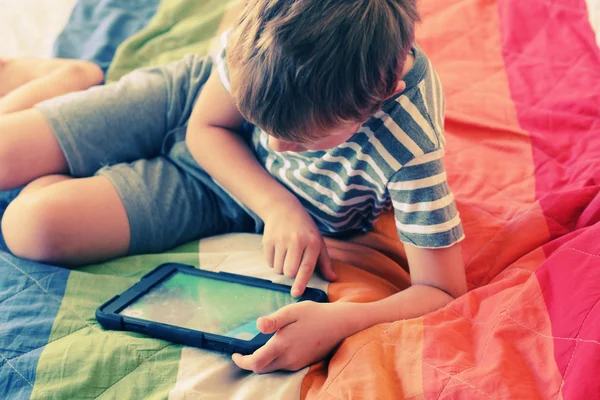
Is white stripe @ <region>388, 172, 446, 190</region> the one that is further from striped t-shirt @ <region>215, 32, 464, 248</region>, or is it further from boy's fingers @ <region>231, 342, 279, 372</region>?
boy's fingers @ <region>231, 342, 279, 372</region>

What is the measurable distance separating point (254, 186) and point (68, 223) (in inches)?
9.5

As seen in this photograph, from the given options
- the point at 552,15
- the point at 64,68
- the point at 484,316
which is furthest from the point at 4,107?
the point at 552,15

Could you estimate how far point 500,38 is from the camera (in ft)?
3.47

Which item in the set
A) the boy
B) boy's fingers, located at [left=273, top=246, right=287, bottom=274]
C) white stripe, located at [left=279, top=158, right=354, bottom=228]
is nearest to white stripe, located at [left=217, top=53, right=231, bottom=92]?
the boy

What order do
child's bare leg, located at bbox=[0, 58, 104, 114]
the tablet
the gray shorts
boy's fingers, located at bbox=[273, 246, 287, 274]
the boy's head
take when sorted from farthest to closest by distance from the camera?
child's bare leg, located at bbox=[0, 58, 104, 114]
the gray shorts
boy's fingers, located at bbox=[273, 246, 287, 274]
the tablet
the boy's head

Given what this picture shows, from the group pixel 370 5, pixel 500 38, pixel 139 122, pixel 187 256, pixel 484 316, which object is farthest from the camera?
pixel 500 38

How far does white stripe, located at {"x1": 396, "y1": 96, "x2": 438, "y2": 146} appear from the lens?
0.70 m

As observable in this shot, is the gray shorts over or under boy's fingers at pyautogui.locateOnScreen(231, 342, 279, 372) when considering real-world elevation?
over

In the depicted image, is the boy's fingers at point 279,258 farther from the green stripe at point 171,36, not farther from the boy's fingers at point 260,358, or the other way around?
the green stripe at point 171,36

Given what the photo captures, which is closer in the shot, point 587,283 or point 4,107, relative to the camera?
point 587,283

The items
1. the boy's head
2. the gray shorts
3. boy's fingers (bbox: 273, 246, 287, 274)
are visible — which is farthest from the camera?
the gray shorts

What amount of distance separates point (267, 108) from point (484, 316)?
315 millimetres

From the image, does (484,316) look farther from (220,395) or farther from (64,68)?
(64,68)

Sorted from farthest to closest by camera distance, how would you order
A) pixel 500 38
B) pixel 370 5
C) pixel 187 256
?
1. pixel 500 38
2. pixel 187 256
3. pixel 370 5
